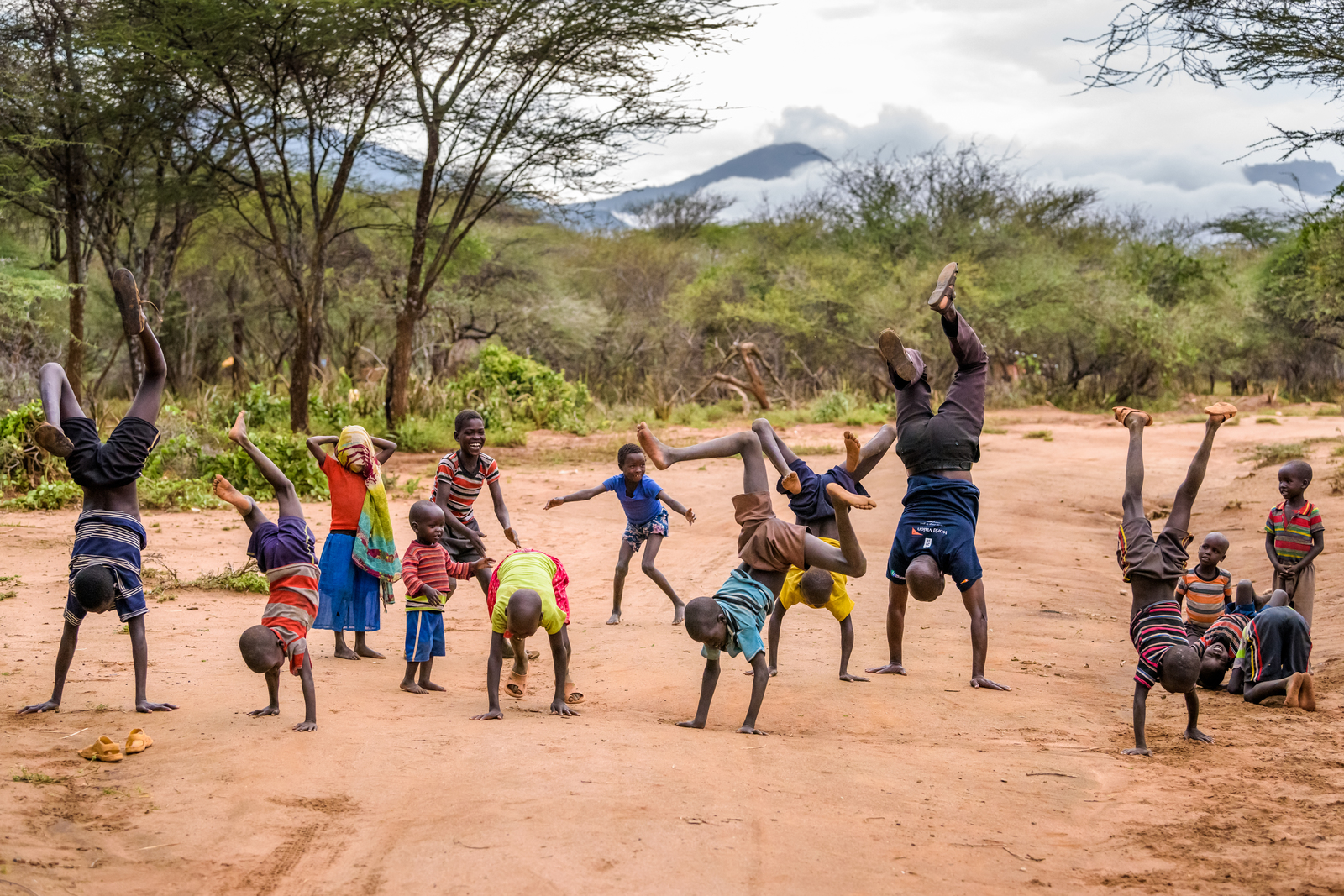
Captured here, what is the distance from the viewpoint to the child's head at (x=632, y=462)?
8.11 metres

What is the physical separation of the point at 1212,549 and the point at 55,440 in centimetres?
619

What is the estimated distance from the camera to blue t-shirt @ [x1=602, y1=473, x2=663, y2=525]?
8.33 metres

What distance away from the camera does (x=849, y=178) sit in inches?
1286

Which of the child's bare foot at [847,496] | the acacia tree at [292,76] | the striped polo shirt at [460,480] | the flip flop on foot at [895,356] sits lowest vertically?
the striped polo shirt at [460,480]

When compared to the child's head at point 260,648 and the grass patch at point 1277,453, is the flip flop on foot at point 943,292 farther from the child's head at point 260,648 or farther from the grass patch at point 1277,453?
the grass patch at point 1277,453

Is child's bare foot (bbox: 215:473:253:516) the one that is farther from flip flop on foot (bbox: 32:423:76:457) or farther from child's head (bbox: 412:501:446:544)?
child's head (bbox: 412:501:446:544)

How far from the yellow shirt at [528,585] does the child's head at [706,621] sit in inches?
29.3

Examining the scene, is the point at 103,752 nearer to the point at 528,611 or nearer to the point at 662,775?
the point at 528,611

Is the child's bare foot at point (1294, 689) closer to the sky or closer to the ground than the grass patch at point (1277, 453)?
closer to the ground

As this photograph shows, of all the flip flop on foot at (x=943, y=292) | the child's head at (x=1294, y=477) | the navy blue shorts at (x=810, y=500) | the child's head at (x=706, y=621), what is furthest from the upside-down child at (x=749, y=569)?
the child's head at (x=1294, y=477)

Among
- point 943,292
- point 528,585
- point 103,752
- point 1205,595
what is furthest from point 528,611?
point 1205,595

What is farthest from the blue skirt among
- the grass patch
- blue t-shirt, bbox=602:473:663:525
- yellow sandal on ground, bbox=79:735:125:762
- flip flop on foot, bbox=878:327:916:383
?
the grass patch

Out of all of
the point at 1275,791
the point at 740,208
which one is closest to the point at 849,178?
the point at 740,208

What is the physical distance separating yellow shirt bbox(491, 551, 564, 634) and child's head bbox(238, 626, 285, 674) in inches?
40.0
